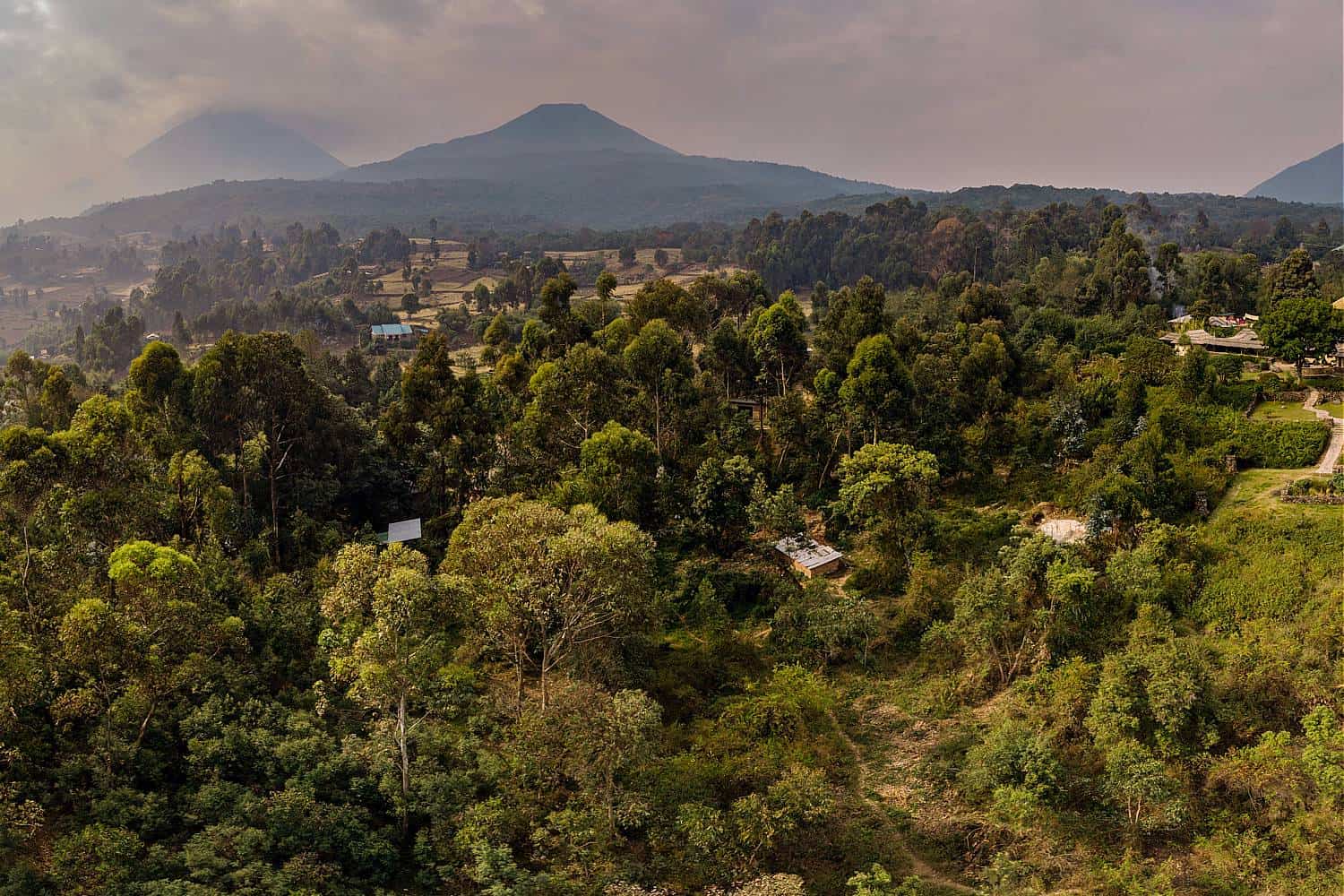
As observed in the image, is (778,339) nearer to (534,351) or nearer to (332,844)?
(534,351)

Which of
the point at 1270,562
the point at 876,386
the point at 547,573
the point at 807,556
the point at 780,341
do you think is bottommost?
the point at 807,556

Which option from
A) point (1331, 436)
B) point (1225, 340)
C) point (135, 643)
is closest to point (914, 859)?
point (135, 643)

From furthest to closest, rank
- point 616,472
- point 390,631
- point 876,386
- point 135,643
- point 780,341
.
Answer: point 780,341
point 876,386
point 616,472
point 135,643
point 390,631

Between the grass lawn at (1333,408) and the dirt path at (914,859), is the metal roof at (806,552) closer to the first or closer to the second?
the dirt path at (914,859)

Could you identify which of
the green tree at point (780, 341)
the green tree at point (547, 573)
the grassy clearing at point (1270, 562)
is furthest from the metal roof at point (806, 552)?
the green tree at point (780, 341)

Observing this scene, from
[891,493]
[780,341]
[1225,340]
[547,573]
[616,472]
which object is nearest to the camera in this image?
[547,573]

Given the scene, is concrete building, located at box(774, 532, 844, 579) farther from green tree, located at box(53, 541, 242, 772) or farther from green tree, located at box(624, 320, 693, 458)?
green tree, located at box(53, 541, 242, 772)

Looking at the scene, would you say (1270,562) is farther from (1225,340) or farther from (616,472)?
(1225,340)

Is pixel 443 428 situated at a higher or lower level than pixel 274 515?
higher
